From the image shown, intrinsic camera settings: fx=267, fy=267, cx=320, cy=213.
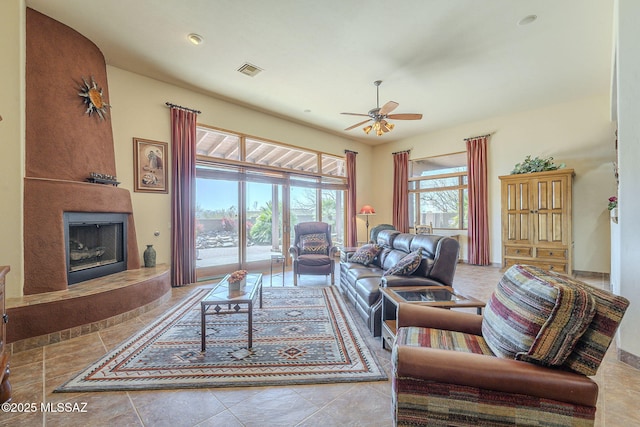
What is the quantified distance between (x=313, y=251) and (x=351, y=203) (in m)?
2.92

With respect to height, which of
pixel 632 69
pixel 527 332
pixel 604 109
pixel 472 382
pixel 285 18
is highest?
pixel 285 18

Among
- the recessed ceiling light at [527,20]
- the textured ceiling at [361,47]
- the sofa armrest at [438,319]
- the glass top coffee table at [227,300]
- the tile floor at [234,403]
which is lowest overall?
the tile floor at [234,403]

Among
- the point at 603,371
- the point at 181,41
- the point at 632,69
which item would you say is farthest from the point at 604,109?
the point at 181,41

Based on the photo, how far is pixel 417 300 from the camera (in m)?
2.11

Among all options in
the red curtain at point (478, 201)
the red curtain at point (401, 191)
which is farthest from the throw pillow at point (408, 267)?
the red curtain at point (401, 191)

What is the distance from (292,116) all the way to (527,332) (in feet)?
18.5

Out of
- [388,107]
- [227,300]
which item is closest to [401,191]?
[388,107]

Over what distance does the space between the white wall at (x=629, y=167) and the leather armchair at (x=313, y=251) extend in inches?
128

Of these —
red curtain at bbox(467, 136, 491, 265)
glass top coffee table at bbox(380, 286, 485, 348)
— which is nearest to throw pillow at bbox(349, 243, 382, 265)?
glass top coffee table at bbox(380, 286, 485, 348)

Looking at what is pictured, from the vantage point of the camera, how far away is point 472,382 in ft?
3.60

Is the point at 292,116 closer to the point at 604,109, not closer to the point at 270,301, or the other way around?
the point at 270,301

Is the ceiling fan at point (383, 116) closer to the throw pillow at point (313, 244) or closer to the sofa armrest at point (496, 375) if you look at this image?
the throw pillow at point (313, 244)

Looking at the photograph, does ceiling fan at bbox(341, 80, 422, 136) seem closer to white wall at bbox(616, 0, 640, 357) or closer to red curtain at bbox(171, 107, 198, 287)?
white wall at bbox(616, 0, 640, 357)

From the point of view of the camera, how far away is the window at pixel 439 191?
6.61 metres
